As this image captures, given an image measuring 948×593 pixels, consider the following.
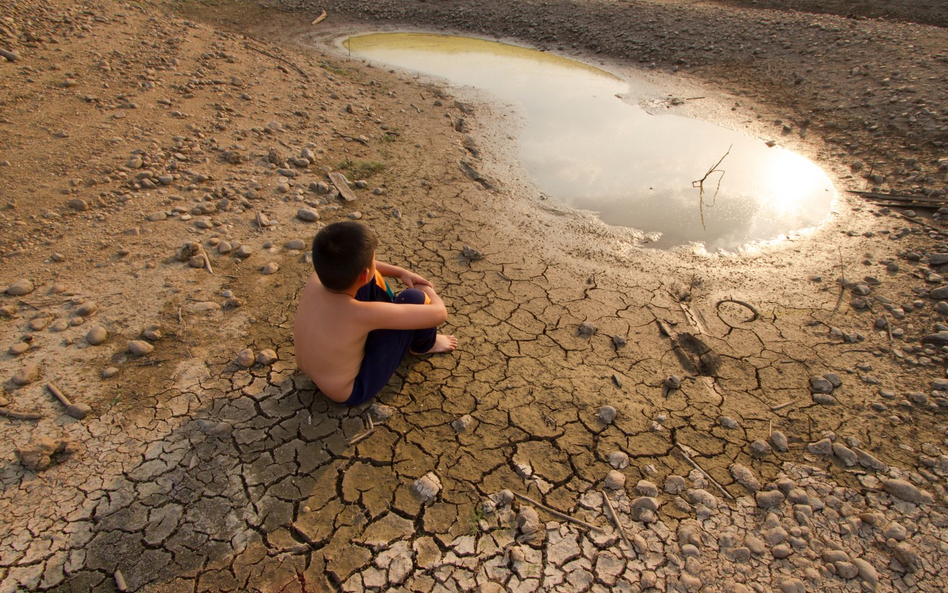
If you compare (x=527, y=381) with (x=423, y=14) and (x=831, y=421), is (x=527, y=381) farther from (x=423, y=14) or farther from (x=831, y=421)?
(x=423, y=14)

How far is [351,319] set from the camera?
2.35m

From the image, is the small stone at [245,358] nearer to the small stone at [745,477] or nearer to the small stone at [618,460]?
the small stone at [618,460]

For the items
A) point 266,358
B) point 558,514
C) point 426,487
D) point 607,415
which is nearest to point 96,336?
point 266,358

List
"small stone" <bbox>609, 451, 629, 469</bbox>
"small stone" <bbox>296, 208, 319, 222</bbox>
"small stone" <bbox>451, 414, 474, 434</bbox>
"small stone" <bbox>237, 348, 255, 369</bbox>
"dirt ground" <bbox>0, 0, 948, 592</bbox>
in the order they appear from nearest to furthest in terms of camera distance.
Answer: "dirt ground" <bbox>0, 0, 948, 592</bbox>, "small stone" <bbox>609, 451, 629, 469</bbox>, "small stone" <bbox>451, 414, 474, 434</bbox>, "small stone" <bbox>237, 348, 255, 369</bbox>, "small stone" <bbox>296, 208, 319, 222</bbox>

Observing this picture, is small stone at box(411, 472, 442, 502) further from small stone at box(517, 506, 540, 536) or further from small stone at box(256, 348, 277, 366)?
small stone at box(256, 348, 277, 366)

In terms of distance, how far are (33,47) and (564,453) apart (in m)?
7.20

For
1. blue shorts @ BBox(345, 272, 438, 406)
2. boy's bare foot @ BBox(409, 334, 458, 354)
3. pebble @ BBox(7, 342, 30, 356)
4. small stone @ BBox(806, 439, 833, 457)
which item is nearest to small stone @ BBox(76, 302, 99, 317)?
pebble @ BBox(7, 342, 30, 356)

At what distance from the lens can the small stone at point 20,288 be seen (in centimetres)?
306

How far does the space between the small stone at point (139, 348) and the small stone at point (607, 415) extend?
251cm

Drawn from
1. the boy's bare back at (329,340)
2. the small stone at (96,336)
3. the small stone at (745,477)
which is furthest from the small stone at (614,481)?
the small stone at (96,336)

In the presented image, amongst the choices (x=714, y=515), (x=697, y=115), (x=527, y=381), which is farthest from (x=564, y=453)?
(x=697, y=115)

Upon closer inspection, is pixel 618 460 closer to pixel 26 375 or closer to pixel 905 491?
pixel 905 491

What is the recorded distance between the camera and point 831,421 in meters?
2.70

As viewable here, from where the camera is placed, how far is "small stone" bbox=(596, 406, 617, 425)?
2680mm
